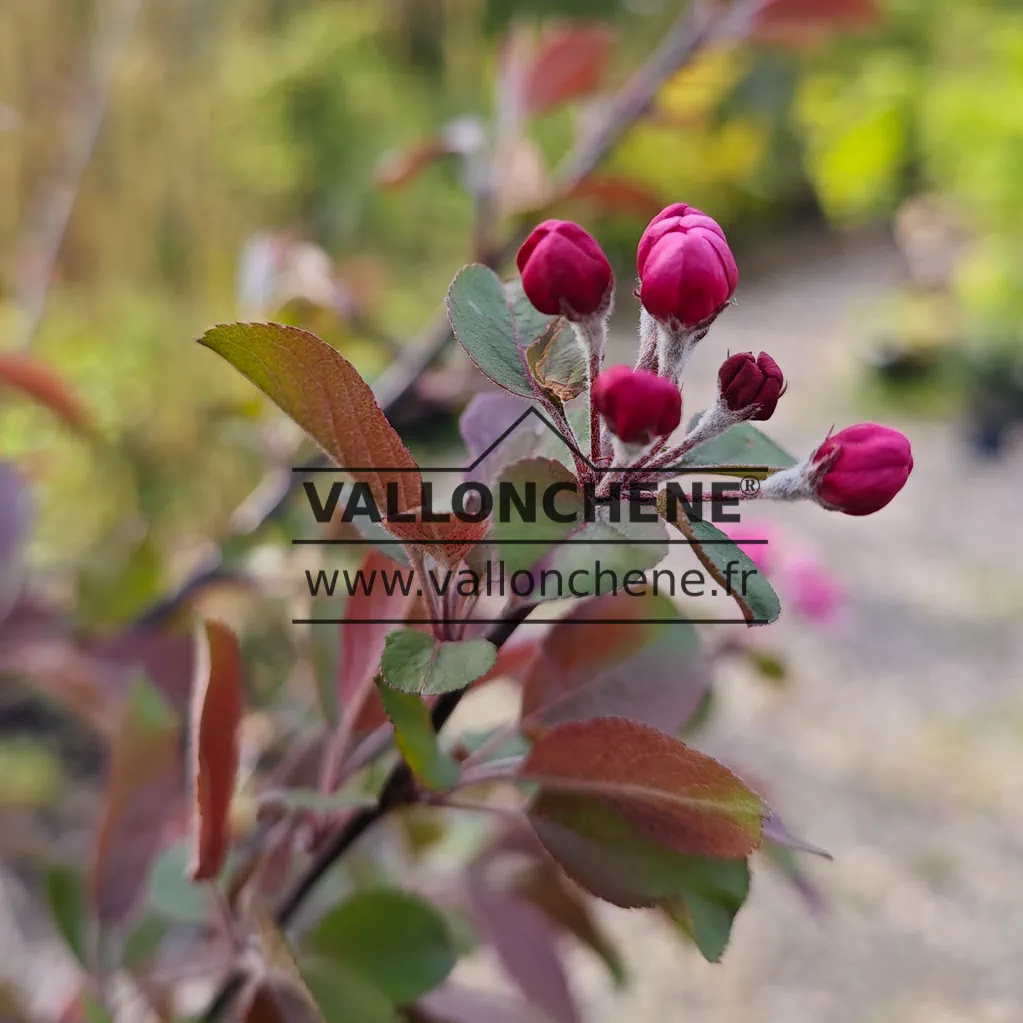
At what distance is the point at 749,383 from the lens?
196 mm

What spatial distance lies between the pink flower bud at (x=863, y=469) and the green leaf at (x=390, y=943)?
0.18 m

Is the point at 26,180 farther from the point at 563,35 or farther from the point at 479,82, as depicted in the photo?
the point at 479,82

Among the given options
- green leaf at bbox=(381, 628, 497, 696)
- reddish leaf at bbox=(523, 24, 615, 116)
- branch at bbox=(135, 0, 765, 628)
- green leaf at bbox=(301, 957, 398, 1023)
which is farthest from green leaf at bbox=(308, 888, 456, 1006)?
reddish leaf at bbox=(523, 24, 615, 116)

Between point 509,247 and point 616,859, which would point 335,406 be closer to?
point 616,859

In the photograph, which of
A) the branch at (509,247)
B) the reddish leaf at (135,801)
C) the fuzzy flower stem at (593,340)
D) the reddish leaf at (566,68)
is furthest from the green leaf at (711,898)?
the reddish leaf at (566,68)

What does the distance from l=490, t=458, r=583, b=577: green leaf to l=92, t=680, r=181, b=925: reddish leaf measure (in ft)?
0.65

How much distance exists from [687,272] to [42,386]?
401 mm

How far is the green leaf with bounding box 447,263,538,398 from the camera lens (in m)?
0.20

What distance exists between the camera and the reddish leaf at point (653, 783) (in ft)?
0.66

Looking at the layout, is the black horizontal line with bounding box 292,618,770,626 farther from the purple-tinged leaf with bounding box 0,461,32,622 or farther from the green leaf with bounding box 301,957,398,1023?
the purple-tinged leaf with bounding box 0,461,32,622

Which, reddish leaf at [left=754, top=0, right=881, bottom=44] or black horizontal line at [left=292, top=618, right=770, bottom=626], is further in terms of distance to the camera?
reddish leaf at [left=754, top=0, right=881, bottom=44]

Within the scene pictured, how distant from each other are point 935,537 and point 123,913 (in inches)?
92.5

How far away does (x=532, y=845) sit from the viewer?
42 cm

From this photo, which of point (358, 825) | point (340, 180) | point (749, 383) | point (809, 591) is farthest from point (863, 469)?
point (340, 180)
